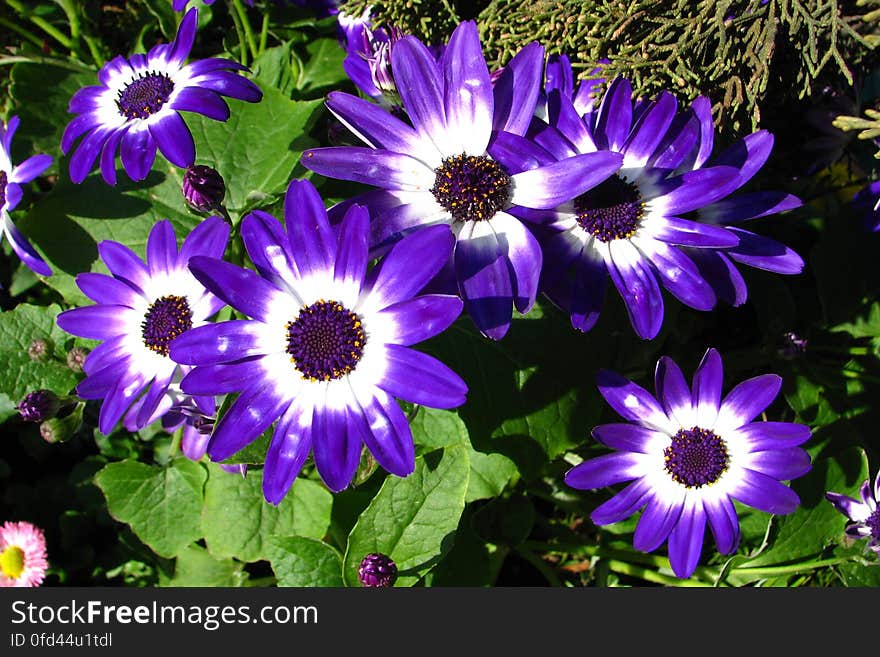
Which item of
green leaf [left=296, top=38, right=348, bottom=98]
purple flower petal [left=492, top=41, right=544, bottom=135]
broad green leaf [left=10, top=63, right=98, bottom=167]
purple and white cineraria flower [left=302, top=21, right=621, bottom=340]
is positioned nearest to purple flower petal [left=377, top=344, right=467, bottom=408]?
purple and white cineraria flower [left=302, top=21, right=621, bottom=340]

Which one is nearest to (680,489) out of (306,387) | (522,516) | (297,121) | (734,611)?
(734,611)

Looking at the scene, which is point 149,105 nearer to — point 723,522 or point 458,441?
point 458,441

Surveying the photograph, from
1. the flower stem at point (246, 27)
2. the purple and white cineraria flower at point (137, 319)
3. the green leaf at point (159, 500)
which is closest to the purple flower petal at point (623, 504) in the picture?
the purple and white cineraria flower at point (137, 319)

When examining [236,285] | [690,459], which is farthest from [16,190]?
[690,459]

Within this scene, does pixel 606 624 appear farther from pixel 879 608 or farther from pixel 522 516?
pixel 879 608

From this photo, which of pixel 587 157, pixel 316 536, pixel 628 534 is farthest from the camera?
pixel 628 534
